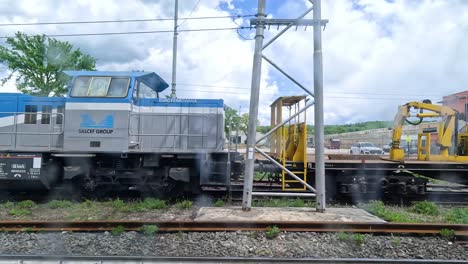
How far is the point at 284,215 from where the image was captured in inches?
284

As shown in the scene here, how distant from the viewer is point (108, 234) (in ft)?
20.6

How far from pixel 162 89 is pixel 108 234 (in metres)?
6.47

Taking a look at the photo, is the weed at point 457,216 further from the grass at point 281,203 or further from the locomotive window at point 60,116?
the locomotive window at point 60,116

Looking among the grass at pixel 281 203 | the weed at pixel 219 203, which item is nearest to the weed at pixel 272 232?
the grass at pixel 281 203

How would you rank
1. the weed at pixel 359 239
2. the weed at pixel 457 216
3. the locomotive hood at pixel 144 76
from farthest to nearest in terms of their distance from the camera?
1. the locomotive hood at pixel 144 76
2. the weed at pixel 457 216
3. the weed at pixel 359 239

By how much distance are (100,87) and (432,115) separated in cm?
1017

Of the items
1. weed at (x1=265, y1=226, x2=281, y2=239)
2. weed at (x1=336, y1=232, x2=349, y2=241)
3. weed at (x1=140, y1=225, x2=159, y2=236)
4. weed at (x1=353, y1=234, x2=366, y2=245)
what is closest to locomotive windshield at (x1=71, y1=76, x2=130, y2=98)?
weed at (x1=140, y1=225, x2=159, y2=236)

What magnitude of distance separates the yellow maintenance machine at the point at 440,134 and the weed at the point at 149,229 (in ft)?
26.5

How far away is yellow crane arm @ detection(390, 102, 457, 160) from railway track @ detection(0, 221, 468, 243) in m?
4.94

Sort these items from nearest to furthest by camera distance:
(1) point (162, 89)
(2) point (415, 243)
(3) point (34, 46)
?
(2) point (415, 243) → (1) point (162, 89) → (3) point (34, 46)

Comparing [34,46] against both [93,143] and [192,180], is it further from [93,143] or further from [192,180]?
[192,180]

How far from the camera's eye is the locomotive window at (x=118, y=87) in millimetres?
9711

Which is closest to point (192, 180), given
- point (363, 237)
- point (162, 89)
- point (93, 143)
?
point (93, 143)

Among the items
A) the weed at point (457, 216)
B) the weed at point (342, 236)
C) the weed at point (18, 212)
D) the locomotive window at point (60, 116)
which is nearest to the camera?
the weed at point (342, 236)
